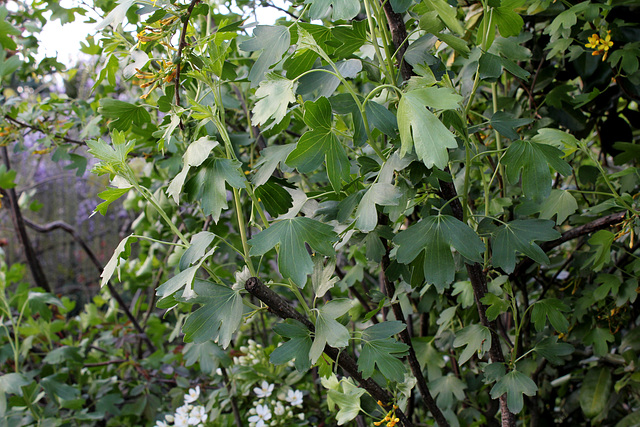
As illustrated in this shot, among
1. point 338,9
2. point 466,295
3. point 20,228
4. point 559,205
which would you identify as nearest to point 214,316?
point 338,9

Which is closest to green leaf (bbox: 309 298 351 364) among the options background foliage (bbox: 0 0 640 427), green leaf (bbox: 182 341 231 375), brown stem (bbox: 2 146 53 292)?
background foliage (bbox: 0 0 640 427)

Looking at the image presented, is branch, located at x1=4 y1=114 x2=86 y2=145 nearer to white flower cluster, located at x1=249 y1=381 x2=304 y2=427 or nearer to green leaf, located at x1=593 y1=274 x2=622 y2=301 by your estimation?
white flower cluster, located at x1=249 y1=381 x2=304 y2=427

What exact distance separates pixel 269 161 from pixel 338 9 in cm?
22

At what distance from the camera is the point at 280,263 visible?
600 millimetres

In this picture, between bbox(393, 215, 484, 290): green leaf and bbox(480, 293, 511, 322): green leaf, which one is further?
bbox(480, 293, 511, 322): green leaf

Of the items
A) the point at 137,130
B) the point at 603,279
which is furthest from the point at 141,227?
the point at 603,279

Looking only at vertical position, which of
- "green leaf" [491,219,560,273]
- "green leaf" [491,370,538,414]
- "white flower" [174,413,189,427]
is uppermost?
"green leaf" [491,219,560,273]

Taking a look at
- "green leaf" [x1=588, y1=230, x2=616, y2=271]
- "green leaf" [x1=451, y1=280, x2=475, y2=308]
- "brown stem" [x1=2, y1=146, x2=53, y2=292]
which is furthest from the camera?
"brown stem" [x1=2, y1=146, x2=53, y2=292]

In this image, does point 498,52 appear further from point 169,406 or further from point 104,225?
point 104,225

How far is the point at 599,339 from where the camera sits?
109 centimetres

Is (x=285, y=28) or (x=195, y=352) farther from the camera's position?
(x=195, y=352)

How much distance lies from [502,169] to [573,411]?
796mm

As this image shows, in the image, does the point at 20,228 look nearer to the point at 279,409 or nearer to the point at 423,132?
the point at 279,409

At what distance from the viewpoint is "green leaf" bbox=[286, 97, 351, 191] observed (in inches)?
24.4
